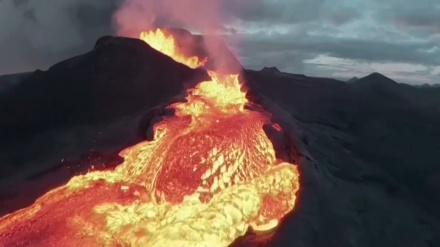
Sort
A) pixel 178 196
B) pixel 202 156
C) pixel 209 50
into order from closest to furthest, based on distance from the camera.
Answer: pixel 178 196, pixel 202 156, pixel 209 50

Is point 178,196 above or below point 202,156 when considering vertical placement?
below

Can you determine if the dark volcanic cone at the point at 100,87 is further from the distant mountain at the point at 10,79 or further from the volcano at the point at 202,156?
the distant mountain at the point at 10,79

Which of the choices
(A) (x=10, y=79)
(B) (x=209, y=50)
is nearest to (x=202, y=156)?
(B) (x=209, y=50)

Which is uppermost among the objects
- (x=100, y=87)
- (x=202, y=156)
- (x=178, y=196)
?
(x=100, y=87)

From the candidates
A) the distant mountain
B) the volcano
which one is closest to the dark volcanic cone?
the volcano

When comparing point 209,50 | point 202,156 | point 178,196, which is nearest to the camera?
point 178,196

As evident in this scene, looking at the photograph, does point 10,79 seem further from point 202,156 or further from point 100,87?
point 202,156

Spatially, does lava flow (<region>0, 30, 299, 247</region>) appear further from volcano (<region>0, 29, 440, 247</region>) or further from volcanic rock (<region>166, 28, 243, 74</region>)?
volcanic rock (<region>166, 28, 243, 74</region>)
